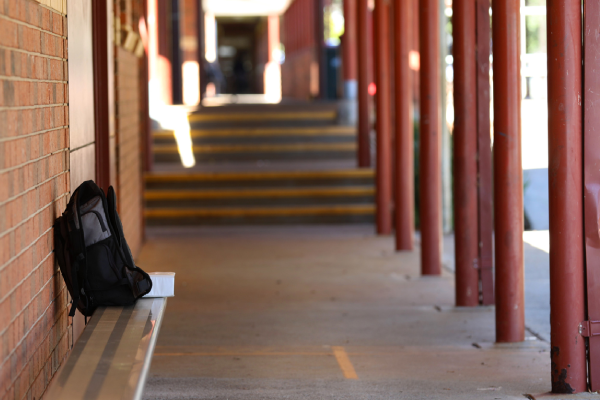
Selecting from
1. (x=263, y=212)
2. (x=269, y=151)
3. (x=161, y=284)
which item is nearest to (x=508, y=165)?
(x=161, y=284)

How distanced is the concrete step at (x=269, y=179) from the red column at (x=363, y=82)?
0.84 feet

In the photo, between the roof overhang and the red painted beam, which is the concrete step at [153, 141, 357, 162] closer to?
the red painted beam

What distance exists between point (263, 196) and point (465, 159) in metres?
4.18

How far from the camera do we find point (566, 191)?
3055mm

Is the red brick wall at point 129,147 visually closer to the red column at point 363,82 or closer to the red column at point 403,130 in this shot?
the red column at point 403,130

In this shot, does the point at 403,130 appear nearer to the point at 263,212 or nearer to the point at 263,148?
the point at 263,212

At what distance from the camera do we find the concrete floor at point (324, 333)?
3.25 metres

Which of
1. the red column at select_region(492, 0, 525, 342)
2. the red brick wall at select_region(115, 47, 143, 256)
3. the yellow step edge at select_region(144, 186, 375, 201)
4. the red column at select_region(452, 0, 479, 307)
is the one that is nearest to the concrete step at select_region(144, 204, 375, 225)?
the yellow step edge at select_region(144, 186, 375, 201)

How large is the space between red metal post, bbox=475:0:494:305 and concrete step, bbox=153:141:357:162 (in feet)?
17.2

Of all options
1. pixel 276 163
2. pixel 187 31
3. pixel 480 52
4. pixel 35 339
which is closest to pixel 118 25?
pixel 480 52

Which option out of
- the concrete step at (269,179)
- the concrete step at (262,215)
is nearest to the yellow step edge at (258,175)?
the concrete step at (269,179)

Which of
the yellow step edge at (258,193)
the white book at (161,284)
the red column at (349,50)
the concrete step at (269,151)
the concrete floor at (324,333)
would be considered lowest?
the concrete floor at (324,333)

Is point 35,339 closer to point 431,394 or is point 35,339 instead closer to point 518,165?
point 431,394

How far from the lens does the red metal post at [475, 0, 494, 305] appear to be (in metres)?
4.66
